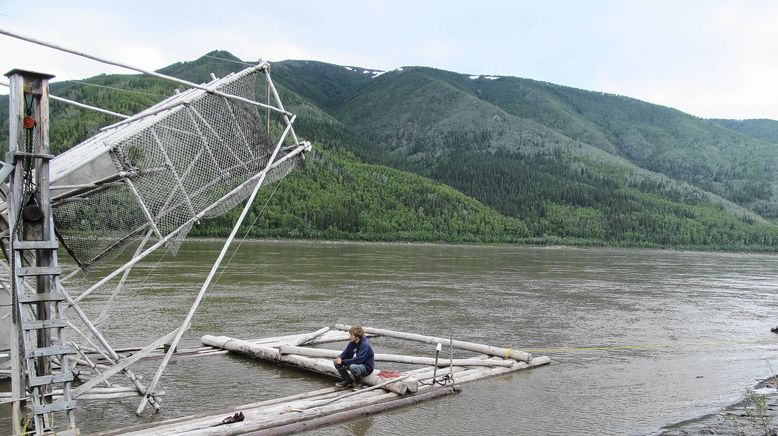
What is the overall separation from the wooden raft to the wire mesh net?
113 inches

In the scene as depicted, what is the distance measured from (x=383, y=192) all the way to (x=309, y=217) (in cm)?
3309

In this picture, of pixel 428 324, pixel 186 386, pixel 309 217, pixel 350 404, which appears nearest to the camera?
pixel 350 404

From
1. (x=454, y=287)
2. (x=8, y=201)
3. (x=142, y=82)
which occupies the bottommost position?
(x=454, y=287)

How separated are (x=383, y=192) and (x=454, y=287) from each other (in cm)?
11755

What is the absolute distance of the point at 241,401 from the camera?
38.4 feet

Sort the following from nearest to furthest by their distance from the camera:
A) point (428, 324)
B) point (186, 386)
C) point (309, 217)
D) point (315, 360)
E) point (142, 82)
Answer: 1. point (186, 386)
2. point (315, 360)
3. point (428, 324)
4. point (309, 217)
5. point (142, 82)

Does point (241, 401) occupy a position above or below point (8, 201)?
below

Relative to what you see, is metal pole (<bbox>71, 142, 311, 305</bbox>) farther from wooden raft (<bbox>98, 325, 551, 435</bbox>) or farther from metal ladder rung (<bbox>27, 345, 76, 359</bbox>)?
wooden raft (<bbox>98, 325, 551, 435</bbox>)

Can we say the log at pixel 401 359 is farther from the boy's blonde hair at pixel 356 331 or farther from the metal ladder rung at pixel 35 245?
the metal ladder rung at pixel 35 245

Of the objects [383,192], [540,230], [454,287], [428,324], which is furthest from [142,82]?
[428,324]

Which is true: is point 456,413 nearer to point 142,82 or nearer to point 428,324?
point 428,324

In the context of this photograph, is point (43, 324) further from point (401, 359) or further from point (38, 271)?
point (401, 359)

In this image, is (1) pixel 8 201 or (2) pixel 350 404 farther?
(2) pixel 350 404

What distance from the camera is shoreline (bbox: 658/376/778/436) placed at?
35.6 feet
